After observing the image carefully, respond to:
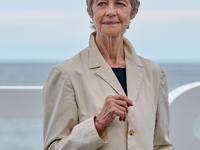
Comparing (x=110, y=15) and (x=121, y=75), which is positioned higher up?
(x=110, y=15)

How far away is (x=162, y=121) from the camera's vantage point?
1967 millimetres

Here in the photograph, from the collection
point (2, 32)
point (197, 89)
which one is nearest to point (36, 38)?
point (2, 32)

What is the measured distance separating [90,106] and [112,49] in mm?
301

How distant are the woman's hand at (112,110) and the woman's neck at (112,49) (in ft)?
0.88

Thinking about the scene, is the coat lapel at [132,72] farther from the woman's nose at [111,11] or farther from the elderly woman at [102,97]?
the woman's nose at [111,11]

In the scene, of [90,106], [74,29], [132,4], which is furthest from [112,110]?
[74,29]

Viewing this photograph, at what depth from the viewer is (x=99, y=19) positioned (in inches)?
68.8

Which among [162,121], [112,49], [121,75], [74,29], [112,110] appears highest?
[74,29]

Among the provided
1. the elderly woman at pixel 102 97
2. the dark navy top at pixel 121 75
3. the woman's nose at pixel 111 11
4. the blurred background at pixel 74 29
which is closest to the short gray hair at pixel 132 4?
the elderly woman at pixel 102 97

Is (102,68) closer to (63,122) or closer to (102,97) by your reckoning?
(102,97)

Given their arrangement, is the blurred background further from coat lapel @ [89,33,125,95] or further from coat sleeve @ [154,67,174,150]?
coat lapel @ [89,33,125,95]

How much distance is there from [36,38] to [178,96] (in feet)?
117

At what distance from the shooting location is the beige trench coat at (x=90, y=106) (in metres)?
1.72

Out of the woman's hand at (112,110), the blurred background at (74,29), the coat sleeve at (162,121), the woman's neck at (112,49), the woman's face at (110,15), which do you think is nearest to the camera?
the woman's hand at (112,110)
